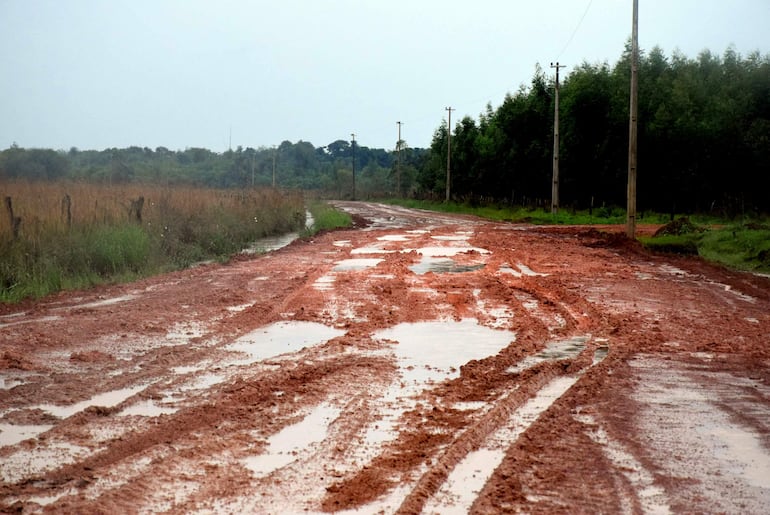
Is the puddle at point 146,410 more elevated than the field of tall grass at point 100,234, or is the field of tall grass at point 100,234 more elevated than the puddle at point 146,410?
the field of tall grass at point 100,234

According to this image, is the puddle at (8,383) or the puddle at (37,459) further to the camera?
the puddle at (8,383)

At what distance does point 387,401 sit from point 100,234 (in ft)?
39.3

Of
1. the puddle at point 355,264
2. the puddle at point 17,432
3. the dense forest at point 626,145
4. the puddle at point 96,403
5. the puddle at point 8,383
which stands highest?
the dense forest at point 626,145

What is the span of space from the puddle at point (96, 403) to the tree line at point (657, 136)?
3306 cm

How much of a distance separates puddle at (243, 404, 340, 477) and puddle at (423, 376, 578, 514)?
105cm

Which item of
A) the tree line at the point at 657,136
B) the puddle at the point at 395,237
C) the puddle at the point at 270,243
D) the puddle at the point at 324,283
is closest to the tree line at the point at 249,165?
the puddle at the point at 270,243

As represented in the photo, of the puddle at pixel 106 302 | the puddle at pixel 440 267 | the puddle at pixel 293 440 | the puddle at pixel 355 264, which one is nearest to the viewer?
the puddle at pixel 293 440

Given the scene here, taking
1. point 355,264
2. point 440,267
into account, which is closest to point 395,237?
point 355,264

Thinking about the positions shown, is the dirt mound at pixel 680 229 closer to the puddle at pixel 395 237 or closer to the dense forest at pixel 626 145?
the puddle at pixel 395 237

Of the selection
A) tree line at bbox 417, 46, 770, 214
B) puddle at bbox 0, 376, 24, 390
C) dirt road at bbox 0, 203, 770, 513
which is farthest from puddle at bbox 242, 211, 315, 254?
tree line at bbox 417, 46, 770, 214

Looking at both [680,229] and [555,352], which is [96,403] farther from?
[680,229]

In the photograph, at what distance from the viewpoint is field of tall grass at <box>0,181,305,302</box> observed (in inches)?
573

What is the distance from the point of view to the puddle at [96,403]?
6.14 meters

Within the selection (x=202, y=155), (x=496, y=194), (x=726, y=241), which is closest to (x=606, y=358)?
(x=726, y=241)
